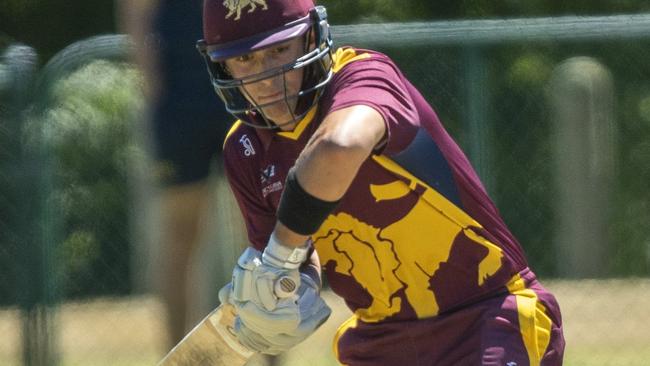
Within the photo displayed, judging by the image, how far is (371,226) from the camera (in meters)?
3.29

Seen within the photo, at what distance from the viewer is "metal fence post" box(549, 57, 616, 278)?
245 inches

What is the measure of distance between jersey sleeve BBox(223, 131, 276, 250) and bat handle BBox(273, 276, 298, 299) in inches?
18.5

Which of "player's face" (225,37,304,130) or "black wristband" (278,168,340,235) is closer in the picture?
"black wristband" (278,168,340,235)

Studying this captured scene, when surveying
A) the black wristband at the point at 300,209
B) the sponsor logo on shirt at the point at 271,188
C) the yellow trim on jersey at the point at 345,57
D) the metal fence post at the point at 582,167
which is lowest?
the metal fence post at the point at 582,167

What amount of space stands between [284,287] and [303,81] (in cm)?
49

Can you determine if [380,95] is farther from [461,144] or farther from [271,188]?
[461,144]

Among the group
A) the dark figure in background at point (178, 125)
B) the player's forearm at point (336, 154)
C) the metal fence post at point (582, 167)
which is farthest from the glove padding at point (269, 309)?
the metal fence post at point (582, 167)

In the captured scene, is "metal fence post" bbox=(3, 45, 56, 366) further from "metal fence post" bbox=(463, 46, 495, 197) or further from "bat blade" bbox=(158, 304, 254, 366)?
"bat blade" bbox=(158, 304, 254, 366)

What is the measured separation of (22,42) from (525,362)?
6.47 metres

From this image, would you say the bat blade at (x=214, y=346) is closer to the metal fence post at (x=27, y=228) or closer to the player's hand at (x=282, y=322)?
the player's hand at (x=282, y=322)

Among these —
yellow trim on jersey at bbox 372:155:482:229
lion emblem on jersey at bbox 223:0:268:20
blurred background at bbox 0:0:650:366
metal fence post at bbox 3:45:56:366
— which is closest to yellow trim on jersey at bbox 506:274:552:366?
yellow trim on jersey at bbox 372:155:482:229

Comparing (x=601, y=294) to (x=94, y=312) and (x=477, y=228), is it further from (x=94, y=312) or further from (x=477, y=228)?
(x=477, y=228)

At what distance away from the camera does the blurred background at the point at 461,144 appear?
596 centimetres

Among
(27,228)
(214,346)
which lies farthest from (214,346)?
(27,228)
